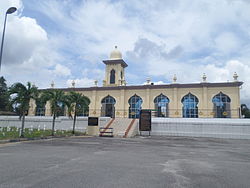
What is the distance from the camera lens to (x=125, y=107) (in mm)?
34562

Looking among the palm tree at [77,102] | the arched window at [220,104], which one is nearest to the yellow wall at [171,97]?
the arched window at [220,104]

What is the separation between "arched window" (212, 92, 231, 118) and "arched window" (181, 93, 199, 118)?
2.75 m

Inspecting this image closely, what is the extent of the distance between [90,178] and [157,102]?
2844cm

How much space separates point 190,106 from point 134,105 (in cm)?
930

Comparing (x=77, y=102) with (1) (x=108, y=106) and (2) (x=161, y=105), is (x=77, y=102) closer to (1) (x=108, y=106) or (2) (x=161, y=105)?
(1) (x=108, y=106)

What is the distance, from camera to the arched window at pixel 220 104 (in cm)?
3007

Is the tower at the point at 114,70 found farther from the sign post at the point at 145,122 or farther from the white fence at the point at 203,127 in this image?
the sign post at the point at 145,122

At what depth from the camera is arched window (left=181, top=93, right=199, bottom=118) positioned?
3134 centimetres

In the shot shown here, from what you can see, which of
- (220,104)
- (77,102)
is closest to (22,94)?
(77,102)

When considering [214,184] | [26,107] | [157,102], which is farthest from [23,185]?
[157,102]

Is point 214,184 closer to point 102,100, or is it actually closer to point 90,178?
point 90,178

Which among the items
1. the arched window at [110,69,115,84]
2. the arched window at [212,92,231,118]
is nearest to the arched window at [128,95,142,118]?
the arched window at [110,69,115,84]

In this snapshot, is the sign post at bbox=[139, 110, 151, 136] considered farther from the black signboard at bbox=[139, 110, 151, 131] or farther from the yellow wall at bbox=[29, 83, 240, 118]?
the yellow wall at bbox=[29, 83, 240, 118]

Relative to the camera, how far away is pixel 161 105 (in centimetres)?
3288
